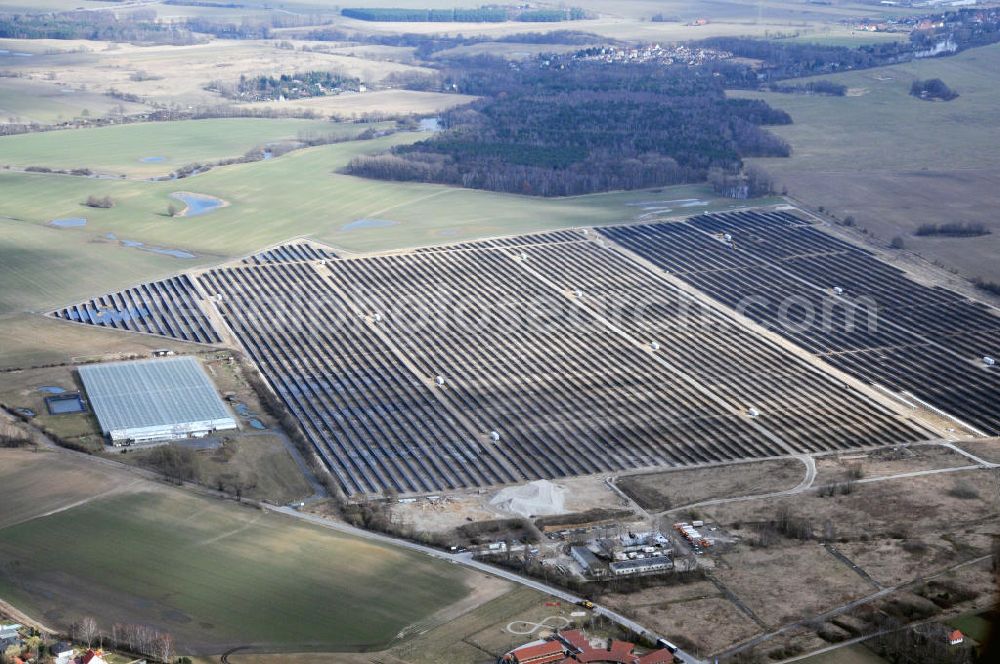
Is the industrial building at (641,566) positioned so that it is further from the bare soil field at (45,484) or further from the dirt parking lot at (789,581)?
the bare soil field at (45,484)

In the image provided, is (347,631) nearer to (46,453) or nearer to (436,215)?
(46,453)

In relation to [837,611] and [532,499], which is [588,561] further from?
[837,611]

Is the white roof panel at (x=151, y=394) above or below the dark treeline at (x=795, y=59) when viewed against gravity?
below

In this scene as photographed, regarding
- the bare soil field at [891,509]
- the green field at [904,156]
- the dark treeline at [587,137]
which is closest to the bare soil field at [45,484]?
the bare soil field at [891,509]

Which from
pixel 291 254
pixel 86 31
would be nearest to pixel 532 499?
pixel 291 254

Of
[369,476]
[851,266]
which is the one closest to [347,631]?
[369,476]
